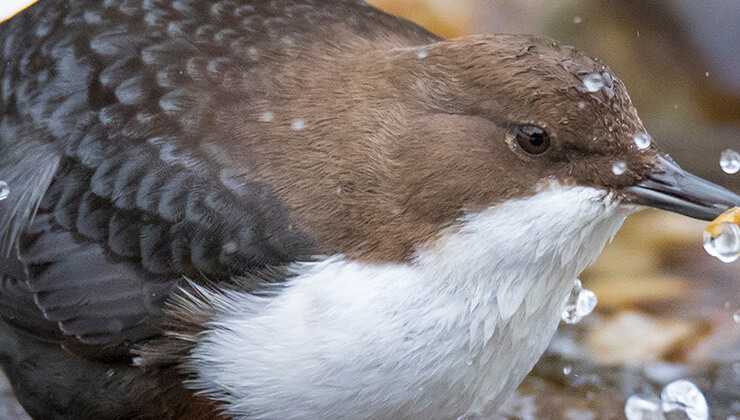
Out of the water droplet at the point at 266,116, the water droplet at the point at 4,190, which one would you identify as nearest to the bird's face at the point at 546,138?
the water droplet at the point at 266,116

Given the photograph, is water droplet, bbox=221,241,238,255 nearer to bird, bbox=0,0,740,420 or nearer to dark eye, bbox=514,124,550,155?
bird, bbox=0,0,740,420

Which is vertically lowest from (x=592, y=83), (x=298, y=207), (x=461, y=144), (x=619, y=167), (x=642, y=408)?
(x=642, y=408)

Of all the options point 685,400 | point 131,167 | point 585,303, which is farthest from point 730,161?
point 131,167

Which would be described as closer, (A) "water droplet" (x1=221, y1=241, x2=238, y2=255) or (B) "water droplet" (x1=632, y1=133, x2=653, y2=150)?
(B) "water droplet" (x1=632, y1=133, x2=653, y2=150)

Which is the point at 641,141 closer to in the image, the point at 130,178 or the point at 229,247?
the point at 229,247

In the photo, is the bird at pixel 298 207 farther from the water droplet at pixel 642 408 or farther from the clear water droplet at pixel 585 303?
the clear water droplet at pixel 585 303

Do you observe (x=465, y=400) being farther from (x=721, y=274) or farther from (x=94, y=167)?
(x=721, y=274)

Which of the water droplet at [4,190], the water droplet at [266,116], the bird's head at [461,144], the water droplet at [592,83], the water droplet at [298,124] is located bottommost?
the water droplet at [4,190]

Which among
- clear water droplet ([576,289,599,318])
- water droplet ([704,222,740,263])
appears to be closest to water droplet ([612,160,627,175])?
water droplet ([704,222,740,263])
